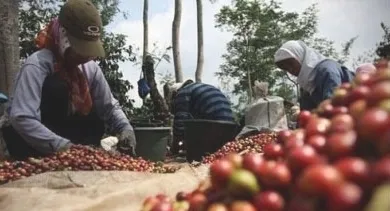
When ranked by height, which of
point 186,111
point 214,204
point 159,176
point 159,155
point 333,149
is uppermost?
point 333,149

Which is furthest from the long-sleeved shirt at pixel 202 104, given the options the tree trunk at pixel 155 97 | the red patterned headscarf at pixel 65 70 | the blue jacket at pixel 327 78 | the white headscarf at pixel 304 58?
the tree trunk at pixel 155 97

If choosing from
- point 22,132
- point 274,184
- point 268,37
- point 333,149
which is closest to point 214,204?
point 274,184

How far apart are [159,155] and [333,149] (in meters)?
6.67

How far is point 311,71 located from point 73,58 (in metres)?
2.12

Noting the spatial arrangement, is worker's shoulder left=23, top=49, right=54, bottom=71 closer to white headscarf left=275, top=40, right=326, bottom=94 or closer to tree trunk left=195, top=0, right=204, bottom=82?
white headscarf left=275, top=40, right=326, bottom=94

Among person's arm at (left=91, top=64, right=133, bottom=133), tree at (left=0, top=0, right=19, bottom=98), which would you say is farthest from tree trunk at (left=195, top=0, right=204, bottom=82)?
person's arm at (left=91, top=64, right=133, bottom=133)

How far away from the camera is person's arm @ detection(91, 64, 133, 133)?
3830 mm

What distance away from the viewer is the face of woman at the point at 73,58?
3.40m

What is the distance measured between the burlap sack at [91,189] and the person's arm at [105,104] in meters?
1.71

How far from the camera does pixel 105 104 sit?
3.90 metres

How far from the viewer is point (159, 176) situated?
2090mm

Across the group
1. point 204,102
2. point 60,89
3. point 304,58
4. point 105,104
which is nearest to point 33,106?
point 60,89

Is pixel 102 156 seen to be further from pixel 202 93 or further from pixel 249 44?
pixel 249 44

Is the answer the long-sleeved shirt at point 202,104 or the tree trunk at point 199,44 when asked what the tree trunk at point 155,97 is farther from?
the long-sleeved shirt at point 202,104
